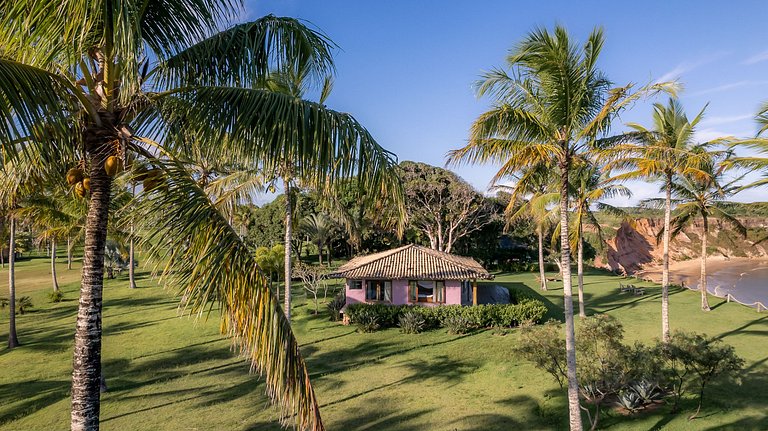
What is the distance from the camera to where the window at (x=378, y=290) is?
2311cm

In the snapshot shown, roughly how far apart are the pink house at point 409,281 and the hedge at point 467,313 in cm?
119

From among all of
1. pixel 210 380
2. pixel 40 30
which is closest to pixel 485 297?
pixel 210 380

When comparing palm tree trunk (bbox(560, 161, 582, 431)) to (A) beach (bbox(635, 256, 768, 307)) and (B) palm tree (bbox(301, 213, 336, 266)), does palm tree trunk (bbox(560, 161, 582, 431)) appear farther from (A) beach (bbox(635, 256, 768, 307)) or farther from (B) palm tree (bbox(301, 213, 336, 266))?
(B) palm tree (bbox(301, 213, 336, 266))

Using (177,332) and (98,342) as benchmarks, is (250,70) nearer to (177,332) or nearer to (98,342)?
(98,342)

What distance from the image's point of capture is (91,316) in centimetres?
418

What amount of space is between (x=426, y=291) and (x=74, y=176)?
1990cm

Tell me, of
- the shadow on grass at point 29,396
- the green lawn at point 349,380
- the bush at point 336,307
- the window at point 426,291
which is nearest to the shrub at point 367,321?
the green lawn at point 349,380

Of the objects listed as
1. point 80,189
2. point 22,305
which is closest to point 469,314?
point 80,189

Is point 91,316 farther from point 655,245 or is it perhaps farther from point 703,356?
point 655,245

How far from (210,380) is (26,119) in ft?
44.0

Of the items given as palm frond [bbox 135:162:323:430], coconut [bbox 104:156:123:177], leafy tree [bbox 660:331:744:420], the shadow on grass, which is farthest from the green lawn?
coconut [bbox 104:156:123:177]

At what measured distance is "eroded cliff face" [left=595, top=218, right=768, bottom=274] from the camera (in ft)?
219

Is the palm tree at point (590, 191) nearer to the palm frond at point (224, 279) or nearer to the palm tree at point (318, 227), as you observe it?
the palm frond at point (224, 279)

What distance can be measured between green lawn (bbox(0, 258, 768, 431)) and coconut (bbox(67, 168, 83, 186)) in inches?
Result: 333
